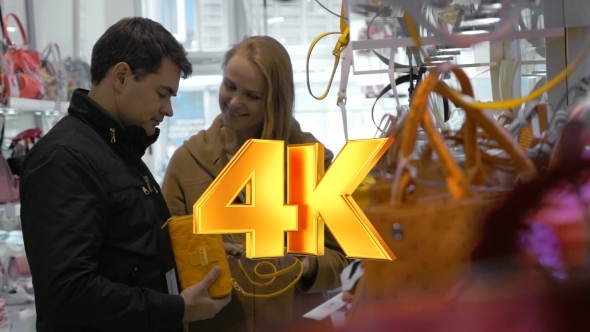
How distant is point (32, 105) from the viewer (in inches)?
88.7

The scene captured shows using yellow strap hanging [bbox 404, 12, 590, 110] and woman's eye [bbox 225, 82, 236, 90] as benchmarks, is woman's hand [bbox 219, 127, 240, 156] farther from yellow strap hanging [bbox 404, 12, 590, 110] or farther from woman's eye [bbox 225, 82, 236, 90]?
yellow strap hanging [bbox 404, 12, 590, 110]

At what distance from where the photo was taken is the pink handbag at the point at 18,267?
2221 millimetres

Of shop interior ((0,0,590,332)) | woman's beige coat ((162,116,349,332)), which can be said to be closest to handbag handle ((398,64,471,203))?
shop interior ((0,0,590,332))

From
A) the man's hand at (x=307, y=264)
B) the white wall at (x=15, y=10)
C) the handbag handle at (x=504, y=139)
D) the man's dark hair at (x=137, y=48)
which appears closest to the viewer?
the handbag handle at (x=504, y=139)

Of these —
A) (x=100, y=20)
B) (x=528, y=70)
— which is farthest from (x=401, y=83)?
(x=100, y=20)

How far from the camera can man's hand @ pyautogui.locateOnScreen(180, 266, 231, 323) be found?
93 centimetres

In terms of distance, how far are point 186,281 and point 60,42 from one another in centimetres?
242

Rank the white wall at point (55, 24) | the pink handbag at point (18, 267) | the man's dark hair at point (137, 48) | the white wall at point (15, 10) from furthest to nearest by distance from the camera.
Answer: the white wall at point (55, 24) < the white wall at point (15, 10) < the pink handbag at point (18, 267) < the man's dark hair at point (137, 48)

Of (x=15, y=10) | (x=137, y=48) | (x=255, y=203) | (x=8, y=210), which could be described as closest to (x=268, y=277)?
(x=255, y=203)

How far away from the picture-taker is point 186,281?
3.14 feet

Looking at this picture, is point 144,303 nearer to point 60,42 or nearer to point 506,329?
point 506,329

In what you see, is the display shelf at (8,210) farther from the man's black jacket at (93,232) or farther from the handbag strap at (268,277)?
the handbag strap at (268,277)

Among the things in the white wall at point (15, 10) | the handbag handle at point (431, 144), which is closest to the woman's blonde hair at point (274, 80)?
the handbag handle at point (431, 144)

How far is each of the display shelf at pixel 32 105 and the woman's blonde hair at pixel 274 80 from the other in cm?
141
